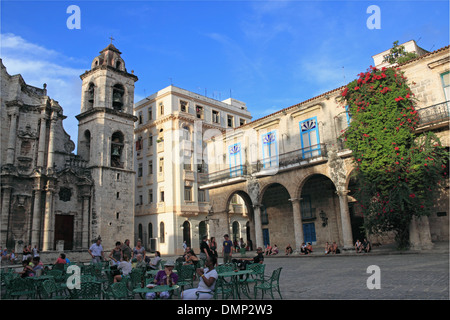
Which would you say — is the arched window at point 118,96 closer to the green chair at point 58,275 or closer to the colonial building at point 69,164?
the colonial building at point 69,164

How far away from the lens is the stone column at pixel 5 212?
80.3 feet

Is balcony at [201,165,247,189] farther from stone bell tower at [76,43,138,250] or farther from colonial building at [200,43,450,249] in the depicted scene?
stone bell tower at [76,43,138,250]

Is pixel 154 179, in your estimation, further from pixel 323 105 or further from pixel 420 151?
pixel 420 151

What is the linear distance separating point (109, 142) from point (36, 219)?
945 centimetres

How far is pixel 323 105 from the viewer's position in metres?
21.7

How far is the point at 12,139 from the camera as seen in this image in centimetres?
2669

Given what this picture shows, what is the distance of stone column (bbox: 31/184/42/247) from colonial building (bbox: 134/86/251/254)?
12156mm

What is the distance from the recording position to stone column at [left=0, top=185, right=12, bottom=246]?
2448cm

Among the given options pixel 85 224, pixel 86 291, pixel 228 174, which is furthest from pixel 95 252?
pixel 85 224

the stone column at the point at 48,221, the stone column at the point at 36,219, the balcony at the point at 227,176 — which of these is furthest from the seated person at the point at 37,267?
the stone column at the point at 48,221

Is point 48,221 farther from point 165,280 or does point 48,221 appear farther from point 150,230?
point 165,280

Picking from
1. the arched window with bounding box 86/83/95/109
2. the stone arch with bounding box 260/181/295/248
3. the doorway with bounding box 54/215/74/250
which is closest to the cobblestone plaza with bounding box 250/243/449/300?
the stone arch with bounding box 260/181/295/248

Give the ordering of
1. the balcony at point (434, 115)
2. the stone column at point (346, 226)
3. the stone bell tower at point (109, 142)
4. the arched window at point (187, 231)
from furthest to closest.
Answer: the arched window at point (187, 231)
the stone bell tower at point (109, 142)
the stone column at point (346, 226)
the balcony at point (434, 115)

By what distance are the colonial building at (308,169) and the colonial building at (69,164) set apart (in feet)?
31.7
